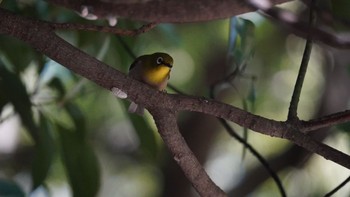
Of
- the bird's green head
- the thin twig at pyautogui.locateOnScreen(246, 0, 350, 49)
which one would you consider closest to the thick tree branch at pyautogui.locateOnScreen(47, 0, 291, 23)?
the thin twig at pyautogui.locateOnScreen(246, 0, 350, 49)

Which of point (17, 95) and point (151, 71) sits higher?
point (151, 71)

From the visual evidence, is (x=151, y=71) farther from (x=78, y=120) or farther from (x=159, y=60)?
(x=78, y=120)

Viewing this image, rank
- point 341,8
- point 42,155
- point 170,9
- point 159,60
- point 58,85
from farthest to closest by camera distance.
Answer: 1. point 58,85
2. point 42,155
3. point 159,60
4. point 341,8
5. point 170,9

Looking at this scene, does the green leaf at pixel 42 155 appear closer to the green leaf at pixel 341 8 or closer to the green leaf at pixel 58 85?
the green leaf at pixel 58 85

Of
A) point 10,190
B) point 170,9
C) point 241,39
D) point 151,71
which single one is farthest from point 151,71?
point 170,9

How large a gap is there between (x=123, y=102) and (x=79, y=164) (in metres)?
0.11

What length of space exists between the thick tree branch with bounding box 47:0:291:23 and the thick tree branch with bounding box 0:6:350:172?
0.50ft

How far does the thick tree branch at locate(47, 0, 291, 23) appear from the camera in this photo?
0.35 meters

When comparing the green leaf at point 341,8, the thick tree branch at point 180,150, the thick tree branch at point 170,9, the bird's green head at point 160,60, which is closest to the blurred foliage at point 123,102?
the green leaf at point 341,8

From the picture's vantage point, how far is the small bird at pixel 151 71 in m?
0.72

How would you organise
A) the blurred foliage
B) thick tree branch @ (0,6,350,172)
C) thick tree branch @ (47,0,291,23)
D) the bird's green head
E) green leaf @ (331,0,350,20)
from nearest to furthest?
thick tree branch @ (47,0,291,23), thick tree branch @ (0,6,350,172), green leaf @ (331,0,350,20), the bird's green head, the blurred foliage

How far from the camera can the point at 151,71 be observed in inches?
29.3

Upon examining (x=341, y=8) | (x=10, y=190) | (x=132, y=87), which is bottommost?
(x=10, y=190)

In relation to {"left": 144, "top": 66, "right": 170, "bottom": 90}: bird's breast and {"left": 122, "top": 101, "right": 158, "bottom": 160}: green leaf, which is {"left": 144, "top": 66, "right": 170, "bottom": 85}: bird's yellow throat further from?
{"left": 122, "top": 101, "right": 158, "bottom": 160}: green leaf
